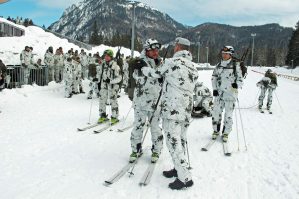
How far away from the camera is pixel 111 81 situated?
10328mm

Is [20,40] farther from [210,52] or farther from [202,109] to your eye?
[210,52]

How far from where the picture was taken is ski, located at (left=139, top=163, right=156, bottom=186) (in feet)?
19.2

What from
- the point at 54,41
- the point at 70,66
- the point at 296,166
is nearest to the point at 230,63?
the point at 296,166

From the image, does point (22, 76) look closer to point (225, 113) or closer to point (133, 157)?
point (225, 113)

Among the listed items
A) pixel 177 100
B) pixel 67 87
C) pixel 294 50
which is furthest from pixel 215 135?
pixel 294 50

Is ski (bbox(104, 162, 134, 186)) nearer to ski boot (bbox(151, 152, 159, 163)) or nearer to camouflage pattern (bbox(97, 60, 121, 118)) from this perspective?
ski boot (bbox(151, 152, 159, 163))

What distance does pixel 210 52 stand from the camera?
561ft

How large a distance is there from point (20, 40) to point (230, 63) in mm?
22574

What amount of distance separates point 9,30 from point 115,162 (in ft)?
95.3

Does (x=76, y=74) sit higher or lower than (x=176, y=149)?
higher

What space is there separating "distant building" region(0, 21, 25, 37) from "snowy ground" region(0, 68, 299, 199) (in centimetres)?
2087

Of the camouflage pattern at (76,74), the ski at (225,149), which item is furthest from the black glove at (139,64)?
the camouflage pattern at (76,74)

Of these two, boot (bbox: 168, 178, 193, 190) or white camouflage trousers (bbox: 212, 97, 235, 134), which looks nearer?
boot (bbox: 168, 178, 193, 190)

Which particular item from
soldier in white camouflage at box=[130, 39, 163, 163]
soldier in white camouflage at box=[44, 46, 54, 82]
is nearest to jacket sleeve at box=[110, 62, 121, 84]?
soldier in white camouflage at box=[130, 39, 163, 163]
